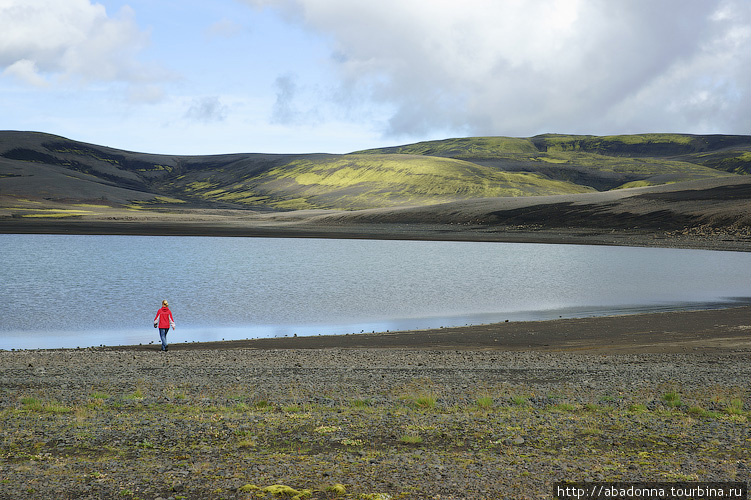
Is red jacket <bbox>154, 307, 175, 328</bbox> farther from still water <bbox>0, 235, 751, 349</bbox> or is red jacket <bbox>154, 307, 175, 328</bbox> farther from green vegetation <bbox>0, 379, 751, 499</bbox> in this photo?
green vegetation <bbox>0, 379, 751, 499</bbox>

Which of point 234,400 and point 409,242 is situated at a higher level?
point 409,242

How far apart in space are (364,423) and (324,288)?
2460 centimetres

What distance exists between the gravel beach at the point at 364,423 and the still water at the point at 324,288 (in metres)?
7.33

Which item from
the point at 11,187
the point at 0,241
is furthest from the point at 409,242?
the point at 11,187

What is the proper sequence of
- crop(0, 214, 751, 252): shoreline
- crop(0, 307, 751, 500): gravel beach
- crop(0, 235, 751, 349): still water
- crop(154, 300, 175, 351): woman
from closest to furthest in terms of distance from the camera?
1. crop(0, 307, 751, 500): gravel beach
2. crop(154, 300, 175, 351): woman
3. crop(0, 235, 751, 349): still water
4. crop(0, 214, 751, 252): shoreline

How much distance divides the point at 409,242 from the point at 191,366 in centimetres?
5809

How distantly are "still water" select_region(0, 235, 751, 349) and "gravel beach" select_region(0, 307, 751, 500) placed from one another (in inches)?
289

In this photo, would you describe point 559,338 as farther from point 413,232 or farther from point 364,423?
point 413,232

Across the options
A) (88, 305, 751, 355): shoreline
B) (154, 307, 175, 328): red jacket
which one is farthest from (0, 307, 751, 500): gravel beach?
(154, 307, 175, 328): red jacket

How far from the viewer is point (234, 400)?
10.1 metres

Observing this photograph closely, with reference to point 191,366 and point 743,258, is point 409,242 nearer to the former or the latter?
point 743,258

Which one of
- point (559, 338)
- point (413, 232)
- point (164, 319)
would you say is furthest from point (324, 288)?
point (413, 232)

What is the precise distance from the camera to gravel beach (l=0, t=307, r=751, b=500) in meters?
6.42

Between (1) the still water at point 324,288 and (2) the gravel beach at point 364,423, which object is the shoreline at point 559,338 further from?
(1) the still water at point 324,288
